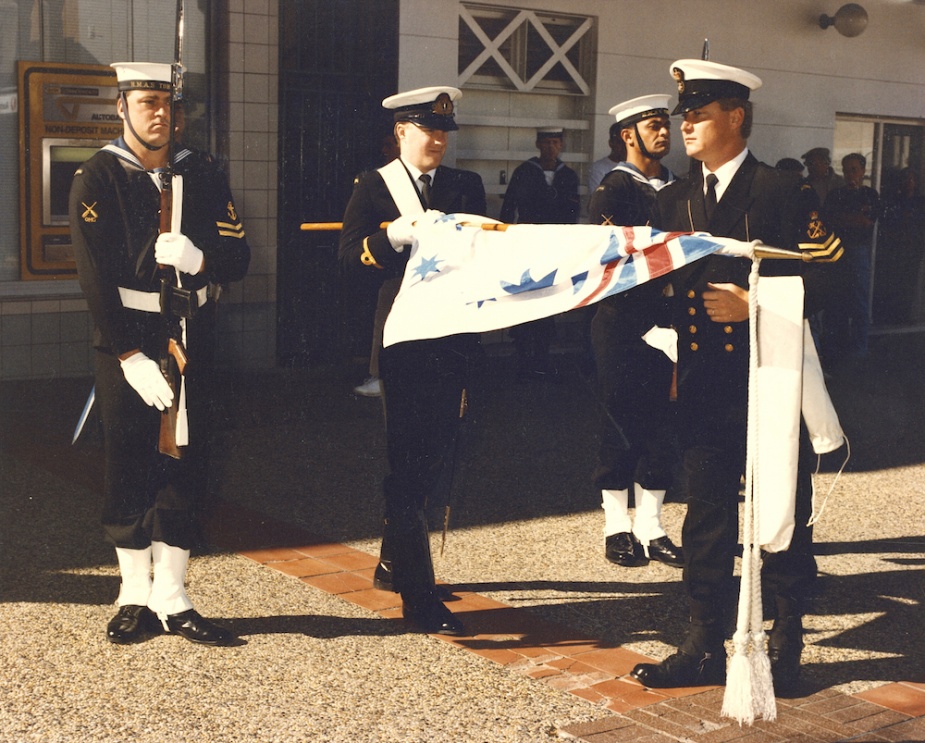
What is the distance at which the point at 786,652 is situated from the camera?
186 inches

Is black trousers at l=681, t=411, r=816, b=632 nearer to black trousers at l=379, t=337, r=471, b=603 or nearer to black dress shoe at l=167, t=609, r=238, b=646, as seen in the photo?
black trousers at l=379, t=337, r=471, b=603

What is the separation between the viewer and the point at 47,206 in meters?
10.7

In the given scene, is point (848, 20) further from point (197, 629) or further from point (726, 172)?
point (197, 629)

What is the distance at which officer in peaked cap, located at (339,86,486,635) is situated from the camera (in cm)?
523

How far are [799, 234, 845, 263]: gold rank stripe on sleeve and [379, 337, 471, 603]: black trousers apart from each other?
1396mm

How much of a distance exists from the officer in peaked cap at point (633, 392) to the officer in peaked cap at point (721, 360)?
57.1 inches

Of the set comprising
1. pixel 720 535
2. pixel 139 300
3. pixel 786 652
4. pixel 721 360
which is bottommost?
pixel 786 652

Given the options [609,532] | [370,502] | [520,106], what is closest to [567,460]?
[370,502]

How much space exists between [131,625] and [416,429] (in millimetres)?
1272

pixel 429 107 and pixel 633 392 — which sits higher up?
pixel 429 107

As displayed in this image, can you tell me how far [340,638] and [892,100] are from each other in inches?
554

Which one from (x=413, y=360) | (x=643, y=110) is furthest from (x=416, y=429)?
(x=643, y=110)

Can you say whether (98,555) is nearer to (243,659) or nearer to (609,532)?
(243,659)

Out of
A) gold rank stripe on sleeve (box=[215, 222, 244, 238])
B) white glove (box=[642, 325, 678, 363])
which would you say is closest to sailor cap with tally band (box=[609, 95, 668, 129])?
white glove (box=[642, 325, 678, 363])
